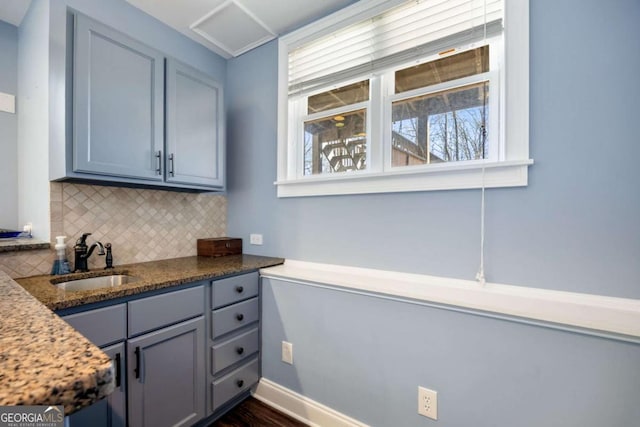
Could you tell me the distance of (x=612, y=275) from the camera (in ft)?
3.94

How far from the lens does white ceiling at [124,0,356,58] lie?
75.6 inches

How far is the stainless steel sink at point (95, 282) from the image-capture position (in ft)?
5.22

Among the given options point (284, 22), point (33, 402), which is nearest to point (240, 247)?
point (284, 22)

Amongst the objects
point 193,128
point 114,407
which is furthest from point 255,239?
point 114,407

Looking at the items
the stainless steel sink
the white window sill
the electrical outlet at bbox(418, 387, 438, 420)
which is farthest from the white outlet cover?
the electrical outlet at bbox(418, 387, 438, 420)

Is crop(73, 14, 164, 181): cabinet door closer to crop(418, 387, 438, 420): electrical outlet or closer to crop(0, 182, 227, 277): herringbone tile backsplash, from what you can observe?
crop(0, 182, 227, 277): herringbone tile backsplash

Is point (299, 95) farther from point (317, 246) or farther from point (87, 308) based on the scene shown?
point (87, 308)

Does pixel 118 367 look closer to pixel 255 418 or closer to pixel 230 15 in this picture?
pixel 255 418

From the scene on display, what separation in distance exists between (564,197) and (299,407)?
5.94 feet

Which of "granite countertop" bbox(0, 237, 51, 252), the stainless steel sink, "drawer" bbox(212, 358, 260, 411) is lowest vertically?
"drawer" bbox(212, 358, 260, 411)

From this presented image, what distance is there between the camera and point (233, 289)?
177 centimetres

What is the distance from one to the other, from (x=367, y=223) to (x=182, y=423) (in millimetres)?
1470

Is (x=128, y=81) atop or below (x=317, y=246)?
atop

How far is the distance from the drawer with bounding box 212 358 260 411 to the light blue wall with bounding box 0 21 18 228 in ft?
5.63
